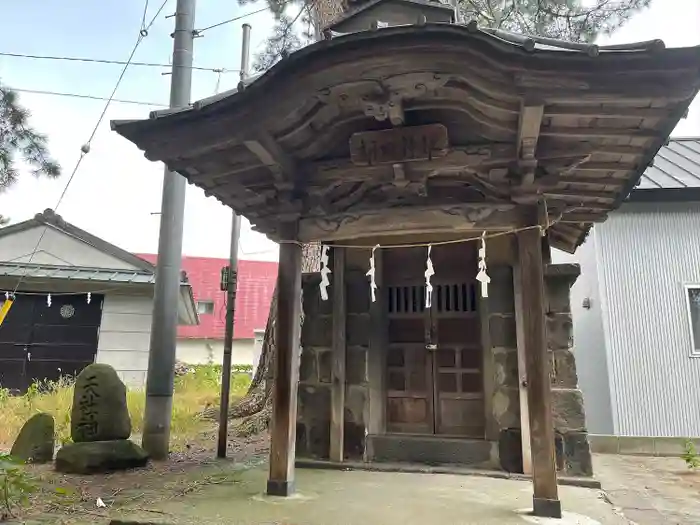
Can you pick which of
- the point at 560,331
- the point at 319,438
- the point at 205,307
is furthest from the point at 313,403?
the point at 205,307

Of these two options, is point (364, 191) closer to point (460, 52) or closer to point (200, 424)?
point (460, 52)

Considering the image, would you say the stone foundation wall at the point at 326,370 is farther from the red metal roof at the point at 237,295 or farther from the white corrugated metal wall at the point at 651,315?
the red metal roof at the point at 237,295

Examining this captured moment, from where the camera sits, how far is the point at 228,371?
278 inches

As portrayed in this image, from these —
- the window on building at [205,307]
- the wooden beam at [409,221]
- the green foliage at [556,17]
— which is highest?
the green foliage at [556,17]

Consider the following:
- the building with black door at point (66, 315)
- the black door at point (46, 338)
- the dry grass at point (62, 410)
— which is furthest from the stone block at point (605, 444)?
the black door at point (46, 338)

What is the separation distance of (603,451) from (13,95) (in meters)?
10.6

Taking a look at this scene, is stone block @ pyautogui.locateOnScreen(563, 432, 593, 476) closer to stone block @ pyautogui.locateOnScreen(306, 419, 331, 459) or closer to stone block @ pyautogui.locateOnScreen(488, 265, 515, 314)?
stone block @ pyautogui.locateOnScreen(488, 265, 515, 314)

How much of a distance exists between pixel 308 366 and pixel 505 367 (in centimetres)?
242

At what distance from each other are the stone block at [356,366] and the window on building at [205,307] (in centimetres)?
1987

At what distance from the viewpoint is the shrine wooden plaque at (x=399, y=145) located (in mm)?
4461

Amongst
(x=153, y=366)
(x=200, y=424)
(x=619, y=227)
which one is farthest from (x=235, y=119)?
(x=619, y=227)

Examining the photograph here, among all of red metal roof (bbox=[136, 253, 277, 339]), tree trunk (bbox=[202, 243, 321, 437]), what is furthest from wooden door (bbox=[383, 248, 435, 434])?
red metal roof (bbox=[136, 253, 277, 339])

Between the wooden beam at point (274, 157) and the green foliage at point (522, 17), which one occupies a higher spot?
the green foliage at point (522, 17)

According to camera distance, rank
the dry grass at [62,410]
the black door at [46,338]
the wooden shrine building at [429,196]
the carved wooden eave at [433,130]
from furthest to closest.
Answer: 1. the black door at [46,338]
2. the dry grass at [62,410]
3. the wooden shrine building at [429,196]
4. the carved wooden eave at [433,130]
